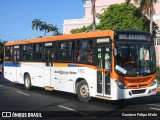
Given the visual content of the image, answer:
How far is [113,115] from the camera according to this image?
39.0ft

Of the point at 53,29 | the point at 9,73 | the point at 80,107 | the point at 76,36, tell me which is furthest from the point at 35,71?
the point at 53,29

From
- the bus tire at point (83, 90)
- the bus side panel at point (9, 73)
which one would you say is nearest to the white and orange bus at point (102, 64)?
the bus tire at point (83, 90)

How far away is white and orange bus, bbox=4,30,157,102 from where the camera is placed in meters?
13.6

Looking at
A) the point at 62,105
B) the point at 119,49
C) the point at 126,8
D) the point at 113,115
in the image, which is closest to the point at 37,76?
the point at 62,105

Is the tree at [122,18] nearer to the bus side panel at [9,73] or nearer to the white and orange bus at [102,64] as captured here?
the bus side panel at [9,73]

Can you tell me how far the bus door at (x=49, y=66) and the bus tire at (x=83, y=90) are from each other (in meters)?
2.60

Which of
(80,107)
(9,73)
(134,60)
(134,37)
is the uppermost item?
(134,37)

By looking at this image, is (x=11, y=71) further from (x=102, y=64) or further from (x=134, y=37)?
(x=134, y=37)

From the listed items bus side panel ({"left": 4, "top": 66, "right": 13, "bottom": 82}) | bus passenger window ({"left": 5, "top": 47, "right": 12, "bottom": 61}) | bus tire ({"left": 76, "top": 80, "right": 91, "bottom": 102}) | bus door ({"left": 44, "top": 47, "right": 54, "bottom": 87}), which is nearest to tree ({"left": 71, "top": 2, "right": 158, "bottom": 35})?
bus passenger window ({"left": 5, "top": 47, "right": 12, "bottom": 61})

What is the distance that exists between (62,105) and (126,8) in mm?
32678

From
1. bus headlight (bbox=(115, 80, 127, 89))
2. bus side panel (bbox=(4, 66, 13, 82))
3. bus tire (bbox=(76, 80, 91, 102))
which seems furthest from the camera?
bus side panel (bbox=(4, 66, 13, 82))

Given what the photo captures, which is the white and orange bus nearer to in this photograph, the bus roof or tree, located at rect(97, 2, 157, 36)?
the bus roof

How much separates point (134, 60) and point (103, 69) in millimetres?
1245

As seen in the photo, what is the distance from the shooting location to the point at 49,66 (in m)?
18.2
